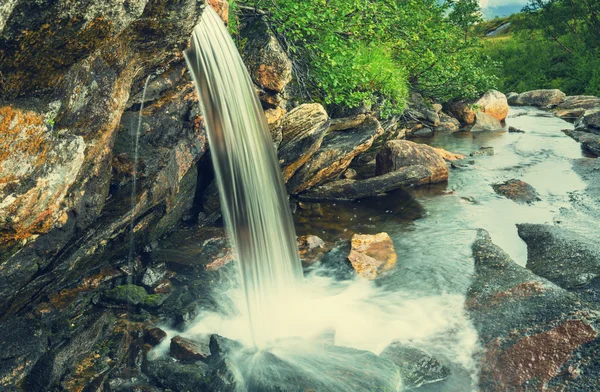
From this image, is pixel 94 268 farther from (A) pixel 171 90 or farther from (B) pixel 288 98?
(B) pixel 288 98

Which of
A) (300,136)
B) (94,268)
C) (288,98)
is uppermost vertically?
(288,98)

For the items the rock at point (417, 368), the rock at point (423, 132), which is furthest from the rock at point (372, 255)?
the rock at point (423, 132)

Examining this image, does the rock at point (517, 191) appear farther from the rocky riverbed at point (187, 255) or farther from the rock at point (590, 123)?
the rock at point (590, 123)

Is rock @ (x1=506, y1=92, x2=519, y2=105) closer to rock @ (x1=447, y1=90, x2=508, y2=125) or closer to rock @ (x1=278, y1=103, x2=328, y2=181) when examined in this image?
rock @ (x1=447, y1=90, x2=508, y2=125)

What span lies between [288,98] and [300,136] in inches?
69.3

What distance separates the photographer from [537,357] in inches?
271

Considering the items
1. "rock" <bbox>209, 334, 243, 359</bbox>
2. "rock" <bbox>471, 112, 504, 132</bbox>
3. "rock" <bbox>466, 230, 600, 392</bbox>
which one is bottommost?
"rock" <bbox>466, 230, 600, 392</bbox>

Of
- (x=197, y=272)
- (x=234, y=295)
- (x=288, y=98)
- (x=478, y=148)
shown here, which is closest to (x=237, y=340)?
(x=234, y=295)

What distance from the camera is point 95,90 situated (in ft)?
21.7

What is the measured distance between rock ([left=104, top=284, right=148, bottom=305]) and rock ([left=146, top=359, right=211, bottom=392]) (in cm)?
198

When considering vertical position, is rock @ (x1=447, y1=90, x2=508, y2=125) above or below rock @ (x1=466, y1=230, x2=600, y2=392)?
above

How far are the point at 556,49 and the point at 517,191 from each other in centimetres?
4119

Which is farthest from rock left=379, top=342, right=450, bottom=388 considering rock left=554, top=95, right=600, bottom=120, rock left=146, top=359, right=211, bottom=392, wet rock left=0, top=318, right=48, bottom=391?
rock left=554, top=95, right=600, bottom=120

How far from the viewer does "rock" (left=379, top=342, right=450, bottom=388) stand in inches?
284
